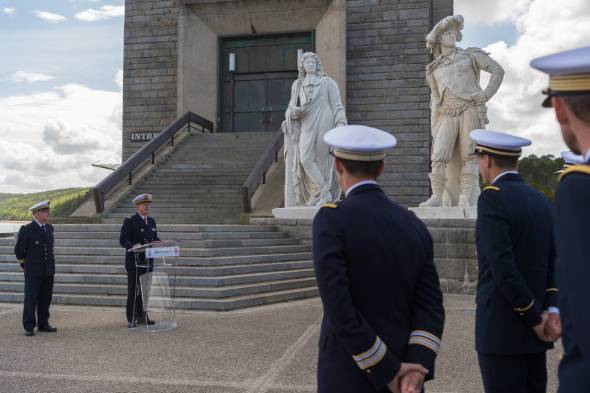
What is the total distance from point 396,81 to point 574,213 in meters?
19.0

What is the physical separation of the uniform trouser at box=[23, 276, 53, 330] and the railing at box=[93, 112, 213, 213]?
22.6ft

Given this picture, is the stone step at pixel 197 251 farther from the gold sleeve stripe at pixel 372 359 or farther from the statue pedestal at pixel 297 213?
the gold sleeve stripe at pixel 372 359

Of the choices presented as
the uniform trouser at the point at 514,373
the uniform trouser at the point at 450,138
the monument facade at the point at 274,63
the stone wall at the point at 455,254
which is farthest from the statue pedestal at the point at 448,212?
the monument facade at the point at 274,63

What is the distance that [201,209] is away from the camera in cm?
1423

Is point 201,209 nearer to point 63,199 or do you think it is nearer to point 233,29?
point 63,199

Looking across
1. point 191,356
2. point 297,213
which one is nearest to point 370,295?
point 191,356

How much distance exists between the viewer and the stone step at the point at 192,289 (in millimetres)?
7512

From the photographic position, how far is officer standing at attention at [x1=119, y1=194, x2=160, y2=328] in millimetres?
6453

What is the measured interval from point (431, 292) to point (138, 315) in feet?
16.4

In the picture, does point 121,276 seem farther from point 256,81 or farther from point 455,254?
point 256,81

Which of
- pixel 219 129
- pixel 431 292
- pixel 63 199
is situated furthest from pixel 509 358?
pixel 219 129

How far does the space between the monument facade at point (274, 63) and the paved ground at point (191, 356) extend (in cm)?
1340

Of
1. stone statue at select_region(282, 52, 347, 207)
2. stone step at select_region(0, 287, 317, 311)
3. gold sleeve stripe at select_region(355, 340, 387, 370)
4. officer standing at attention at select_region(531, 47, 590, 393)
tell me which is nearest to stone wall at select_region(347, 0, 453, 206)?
stone statue at select_region(282, 52, 347, 207)

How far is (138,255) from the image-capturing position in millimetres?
6465
